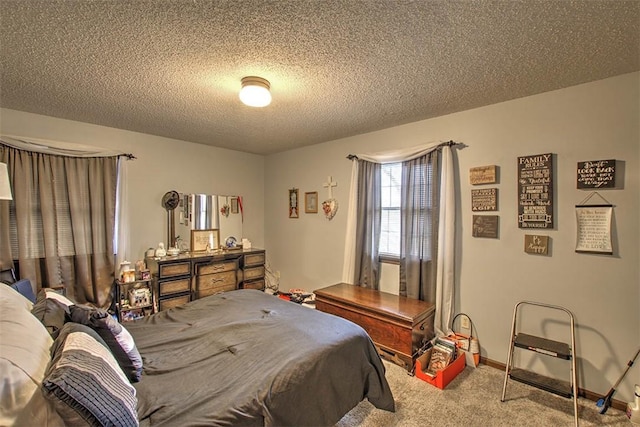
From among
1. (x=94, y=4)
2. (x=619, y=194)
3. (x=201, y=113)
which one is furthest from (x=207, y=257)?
(x=619, y=194)

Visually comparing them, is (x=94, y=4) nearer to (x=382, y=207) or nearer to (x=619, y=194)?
(x=382, y=207)

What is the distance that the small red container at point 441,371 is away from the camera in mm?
2242

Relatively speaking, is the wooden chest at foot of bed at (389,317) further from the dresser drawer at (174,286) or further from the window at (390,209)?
the dresser drawer at (174,286)

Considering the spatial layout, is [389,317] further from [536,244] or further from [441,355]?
[536,244]

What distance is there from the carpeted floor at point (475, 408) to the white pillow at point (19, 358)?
1.64 metres

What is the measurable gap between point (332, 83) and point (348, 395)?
214 centimetres

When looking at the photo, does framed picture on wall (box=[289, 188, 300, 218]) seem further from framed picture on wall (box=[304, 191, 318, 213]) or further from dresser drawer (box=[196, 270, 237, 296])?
dresser drawer (box=[196, 270, 237, 296])

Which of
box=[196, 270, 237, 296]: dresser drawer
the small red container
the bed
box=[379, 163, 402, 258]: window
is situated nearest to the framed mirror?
box=[196, 270, 237, 296]: dresser drawer

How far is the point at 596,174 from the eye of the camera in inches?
82.5

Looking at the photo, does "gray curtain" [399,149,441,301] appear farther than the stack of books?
Yes

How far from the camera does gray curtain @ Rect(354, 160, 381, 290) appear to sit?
11.1 ft

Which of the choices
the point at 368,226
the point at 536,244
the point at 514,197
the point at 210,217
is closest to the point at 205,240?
the point at 210,217

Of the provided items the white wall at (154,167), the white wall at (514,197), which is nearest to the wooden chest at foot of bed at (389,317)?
the white wall at (514,197)

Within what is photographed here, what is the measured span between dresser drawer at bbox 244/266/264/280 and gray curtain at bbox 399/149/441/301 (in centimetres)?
205
